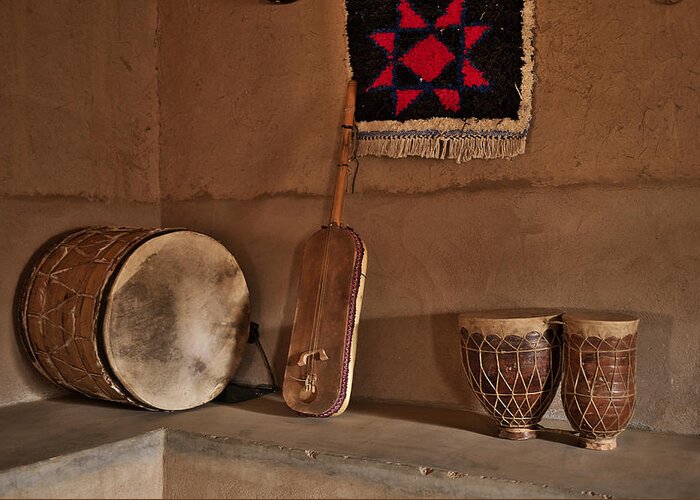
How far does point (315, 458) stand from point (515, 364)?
0.66 meters

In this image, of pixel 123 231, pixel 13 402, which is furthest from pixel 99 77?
pixel 13 402

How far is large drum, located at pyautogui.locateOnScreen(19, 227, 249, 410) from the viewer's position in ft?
9.24

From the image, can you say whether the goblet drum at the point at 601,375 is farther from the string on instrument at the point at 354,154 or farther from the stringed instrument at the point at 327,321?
the string on instrument at the point at 354,154

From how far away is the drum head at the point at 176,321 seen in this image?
282cm

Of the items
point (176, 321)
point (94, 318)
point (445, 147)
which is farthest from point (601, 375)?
point (94, 318)

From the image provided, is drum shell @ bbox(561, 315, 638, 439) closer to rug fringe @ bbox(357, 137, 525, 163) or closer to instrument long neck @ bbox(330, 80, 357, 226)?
rug fringe @ bbox(357, 137, 525, 163)

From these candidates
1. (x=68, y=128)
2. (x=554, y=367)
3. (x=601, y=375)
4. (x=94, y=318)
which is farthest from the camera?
(x=68, y=128)

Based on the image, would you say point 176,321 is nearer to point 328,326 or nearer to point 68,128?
point 328,326

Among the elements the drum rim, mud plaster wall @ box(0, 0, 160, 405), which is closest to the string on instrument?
the drum rim

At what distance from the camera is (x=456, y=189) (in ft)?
9.86

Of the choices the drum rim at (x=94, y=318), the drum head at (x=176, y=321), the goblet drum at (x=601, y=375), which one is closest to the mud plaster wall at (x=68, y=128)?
the drum rim at (x=94, y=318)

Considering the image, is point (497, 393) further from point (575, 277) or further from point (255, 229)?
point (255, 229)

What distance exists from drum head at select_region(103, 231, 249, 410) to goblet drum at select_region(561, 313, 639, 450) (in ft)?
4.23

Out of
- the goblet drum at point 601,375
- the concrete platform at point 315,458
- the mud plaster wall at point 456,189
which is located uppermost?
the mud plaster wall at point 456,189
